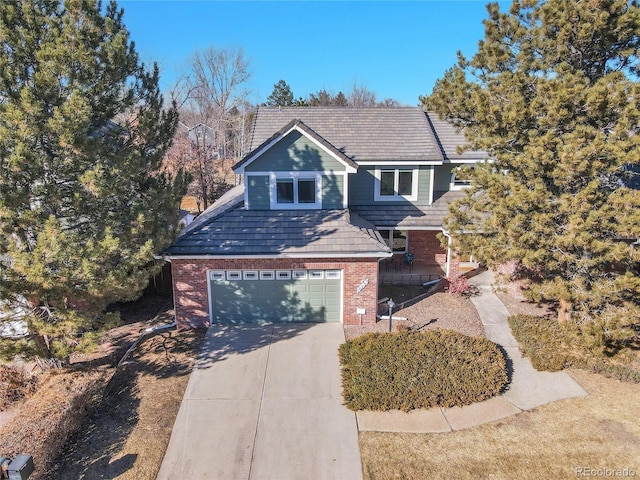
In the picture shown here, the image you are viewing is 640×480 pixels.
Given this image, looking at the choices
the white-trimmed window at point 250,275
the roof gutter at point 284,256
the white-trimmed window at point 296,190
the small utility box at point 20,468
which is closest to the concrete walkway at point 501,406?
the roof gutter at point 284,256

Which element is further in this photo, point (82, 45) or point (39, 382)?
point (39, 382)

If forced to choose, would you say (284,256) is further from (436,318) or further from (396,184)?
(396,184)

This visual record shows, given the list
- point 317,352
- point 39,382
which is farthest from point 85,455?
point 317,352

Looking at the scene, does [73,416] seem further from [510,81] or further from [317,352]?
[510,81]

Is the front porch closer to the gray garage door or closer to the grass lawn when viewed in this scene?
the gray garage door

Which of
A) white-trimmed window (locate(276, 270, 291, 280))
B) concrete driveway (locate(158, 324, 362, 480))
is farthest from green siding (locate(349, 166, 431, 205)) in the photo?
concrete driveway (locate(158, 324, 362, 480))

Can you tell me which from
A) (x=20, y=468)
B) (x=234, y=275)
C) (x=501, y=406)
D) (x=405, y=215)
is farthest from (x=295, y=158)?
(x=20, y=468)
